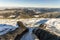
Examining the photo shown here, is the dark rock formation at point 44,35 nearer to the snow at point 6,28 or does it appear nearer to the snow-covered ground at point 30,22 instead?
the snow-covered ground at point 30,22

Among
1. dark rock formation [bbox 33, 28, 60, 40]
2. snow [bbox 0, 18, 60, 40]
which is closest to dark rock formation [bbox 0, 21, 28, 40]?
snow [bbox 0, 18, 60, 40]

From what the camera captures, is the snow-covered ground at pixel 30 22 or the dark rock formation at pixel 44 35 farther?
the snow-covered ground at pixel 30 22

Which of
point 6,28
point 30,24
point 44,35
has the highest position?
point 30,24

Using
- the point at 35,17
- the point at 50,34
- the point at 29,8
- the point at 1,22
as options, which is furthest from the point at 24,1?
the point at 50,34

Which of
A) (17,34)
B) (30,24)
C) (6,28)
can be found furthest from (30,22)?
(6,28)

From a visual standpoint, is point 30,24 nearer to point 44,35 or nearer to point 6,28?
point 44,35

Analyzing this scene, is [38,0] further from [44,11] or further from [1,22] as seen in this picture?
A: [1,22]

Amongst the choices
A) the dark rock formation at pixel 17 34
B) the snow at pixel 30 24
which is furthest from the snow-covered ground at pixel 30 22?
the dark rock formation at pixel 17 34

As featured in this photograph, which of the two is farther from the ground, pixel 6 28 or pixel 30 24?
pixel 30 24

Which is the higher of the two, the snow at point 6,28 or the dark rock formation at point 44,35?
the snow at point 6,28

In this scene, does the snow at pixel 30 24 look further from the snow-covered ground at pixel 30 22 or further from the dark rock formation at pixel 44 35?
the dark rock formation at pixel 44 35

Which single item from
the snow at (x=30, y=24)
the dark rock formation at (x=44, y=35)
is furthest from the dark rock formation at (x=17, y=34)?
the dark rock formation at (x=44, y=35)
